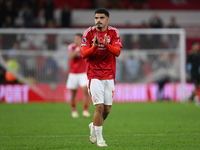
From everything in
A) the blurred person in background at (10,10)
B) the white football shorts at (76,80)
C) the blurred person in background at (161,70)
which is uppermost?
the blurred person in background at (10,10)

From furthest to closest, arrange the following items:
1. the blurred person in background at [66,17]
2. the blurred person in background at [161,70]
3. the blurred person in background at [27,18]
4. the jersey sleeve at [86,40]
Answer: the blurred person in background at [66,17] → the blurred person in background at [27,18] → the blurred person in background at [161,70] → the jersey sleeve at [86,40]

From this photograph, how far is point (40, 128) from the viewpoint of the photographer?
10969 millimetres

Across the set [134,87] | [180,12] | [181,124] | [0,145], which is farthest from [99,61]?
[180,12]

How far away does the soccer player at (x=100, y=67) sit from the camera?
25.8 feet

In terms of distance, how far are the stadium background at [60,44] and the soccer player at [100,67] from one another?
14.0 metres

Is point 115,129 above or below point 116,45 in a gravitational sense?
below

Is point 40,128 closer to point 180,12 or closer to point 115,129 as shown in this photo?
point 115,129

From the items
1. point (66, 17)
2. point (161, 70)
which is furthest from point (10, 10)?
point (161, 70)

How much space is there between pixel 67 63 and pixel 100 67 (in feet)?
47.1

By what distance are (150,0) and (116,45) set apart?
22.5 metres

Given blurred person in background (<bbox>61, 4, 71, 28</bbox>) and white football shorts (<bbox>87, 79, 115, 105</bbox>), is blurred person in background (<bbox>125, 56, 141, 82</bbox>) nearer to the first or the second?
blurred person in background (<bbox>61, 4, 71, 28</bbox>)

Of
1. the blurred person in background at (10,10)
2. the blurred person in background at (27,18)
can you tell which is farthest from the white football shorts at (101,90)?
the blurred person in background at (27,18)

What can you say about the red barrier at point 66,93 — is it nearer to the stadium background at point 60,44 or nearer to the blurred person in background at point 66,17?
the stadium background at point 60,44

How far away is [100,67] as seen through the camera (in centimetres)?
804
